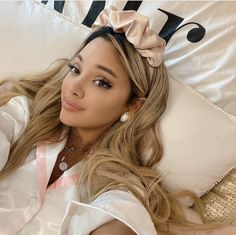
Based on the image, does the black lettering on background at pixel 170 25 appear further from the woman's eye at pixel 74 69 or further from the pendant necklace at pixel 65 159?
the pendant necklace at pixel 65 159

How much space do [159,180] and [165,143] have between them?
98 millimetres

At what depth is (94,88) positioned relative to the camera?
1090 mm

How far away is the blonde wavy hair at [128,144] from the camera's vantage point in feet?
3.63

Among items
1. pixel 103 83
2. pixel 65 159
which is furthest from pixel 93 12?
pixel 65 159

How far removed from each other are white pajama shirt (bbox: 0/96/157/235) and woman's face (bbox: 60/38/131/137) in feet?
0.38

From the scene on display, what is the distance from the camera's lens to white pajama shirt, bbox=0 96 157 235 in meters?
0.99

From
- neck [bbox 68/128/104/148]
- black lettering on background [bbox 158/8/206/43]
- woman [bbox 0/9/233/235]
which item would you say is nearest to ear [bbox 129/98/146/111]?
woman [bbox 0/9/233/235]

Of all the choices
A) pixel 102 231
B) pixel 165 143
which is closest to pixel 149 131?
pixel 165 143

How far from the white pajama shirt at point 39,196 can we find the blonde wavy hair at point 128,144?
0.02 m

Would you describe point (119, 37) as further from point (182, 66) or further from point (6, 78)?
point (6, 78)

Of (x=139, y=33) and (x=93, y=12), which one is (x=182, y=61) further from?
(x=93, y=12)

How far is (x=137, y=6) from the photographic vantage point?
1309mm

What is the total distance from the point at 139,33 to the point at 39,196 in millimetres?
446

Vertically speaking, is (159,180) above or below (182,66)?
below
